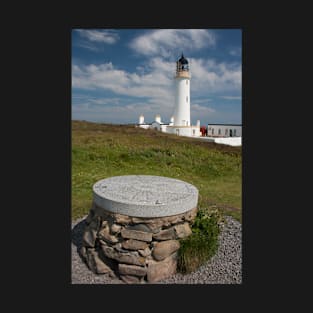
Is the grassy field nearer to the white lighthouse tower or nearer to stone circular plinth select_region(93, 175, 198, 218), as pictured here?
stone circular plinth select_region(93, 175, 198, 218)

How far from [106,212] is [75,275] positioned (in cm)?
128

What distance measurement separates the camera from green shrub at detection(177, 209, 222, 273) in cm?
460

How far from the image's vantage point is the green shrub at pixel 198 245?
15.1ft

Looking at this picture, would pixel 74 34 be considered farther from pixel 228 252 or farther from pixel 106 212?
pixel 228 252

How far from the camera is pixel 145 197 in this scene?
468 centimetres

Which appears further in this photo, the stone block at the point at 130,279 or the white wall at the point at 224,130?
the white wall at the point at 224,130

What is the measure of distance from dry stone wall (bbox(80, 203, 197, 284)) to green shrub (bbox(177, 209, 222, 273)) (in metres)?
0.13

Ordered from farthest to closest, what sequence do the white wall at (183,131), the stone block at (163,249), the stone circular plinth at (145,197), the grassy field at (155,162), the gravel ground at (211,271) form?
the white wall at (183,131)
the grassy field at (155,162)
the gravel ground at (211,271)
the stone block at (163,249)
the stone circular plinth at (145,197)

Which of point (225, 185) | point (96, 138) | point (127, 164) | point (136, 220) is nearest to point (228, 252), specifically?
point (136, 220)

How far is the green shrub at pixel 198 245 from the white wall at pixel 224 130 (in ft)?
38.8

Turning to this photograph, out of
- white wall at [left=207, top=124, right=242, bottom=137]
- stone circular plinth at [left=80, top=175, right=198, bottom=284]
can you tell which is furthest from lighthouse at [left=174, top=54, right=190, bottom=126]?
stone circular plinth at [left=80, top=175, right=198, bottom=284]

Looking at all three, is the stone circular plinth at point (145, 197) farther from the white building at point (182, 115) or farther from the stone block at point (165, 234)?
the white building at point (182, 115)

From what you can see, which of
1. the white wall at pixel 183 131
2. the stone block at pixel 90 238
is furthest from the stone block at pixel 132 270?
the white wall at pixel 183 131

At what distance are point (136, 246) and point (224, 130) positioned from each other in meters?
15.3
